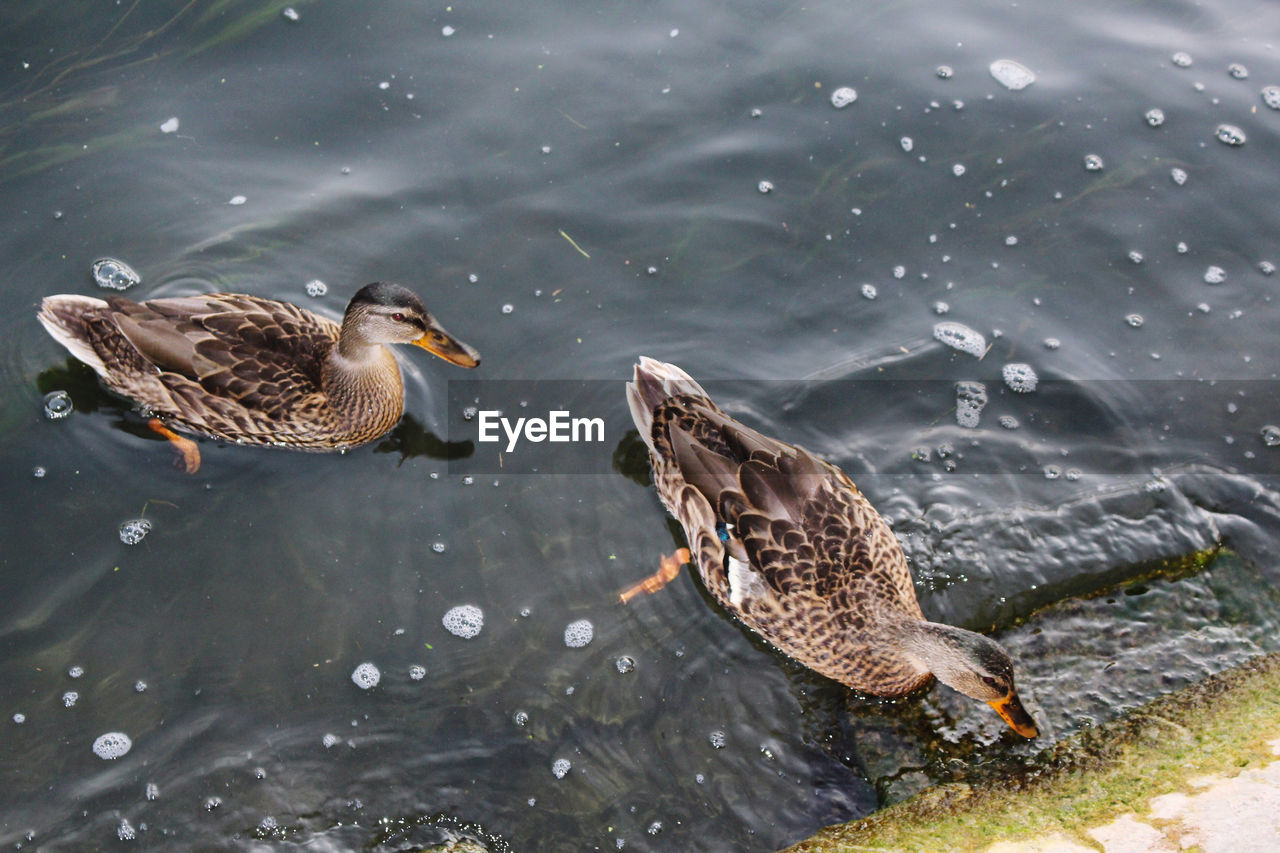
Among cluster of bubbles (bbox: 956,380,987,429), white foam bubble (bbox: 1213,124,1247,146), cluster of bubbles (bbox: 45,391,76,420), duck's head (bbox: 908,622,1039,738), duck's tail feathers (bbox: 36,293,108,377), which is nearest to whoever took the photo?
duck's head (bbox: 908,622,1039,738)

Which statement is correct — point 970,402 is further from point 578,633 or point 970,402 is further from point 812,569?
point 578,633

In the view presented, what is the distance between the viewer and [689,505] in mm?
5230

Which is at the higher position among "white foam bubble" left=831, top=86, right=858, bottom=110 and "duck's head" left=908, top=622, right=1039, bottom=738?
"white foam bubble" left=831, top=86, right=858, bottom=110

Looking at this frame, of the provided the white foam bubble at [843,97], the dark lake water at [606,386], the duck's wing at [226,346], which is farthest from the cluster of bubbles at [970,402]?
the duck's wing at [226,346]

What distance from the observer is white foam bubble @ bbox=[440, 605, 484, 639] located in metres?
5.20

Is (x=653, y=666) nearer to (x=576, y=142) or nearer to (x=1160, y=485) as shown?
(x=1160, y=485)

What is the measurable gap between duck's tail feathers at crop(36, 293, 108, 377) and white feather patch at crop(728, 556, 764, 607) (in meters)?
3.90

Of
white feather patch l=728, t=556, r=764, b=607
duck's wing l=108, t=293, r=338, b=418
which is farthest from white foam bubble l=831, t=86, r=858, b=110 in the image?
duck's wing l=108, t=293, r=338, b=418

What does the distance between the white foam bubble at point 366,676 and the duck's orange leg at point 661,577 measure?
1398 mm

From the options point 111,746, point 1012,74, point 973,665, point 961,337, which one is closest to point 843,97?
point 1012,74

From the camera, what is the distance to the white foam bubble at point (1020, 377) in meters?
6.07

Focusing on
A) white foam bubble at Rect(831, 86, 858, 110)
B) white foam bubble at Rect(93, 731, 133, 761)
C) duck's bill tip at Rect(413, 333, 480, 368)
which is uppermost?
white foam bubble at Rect(831, 86, 858, 110)

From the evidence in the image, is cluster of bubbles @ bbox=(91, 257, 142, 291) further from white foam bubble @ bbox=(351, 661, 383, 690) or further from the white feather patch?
the white feather patch

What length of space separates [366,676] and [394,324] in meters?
1.96
